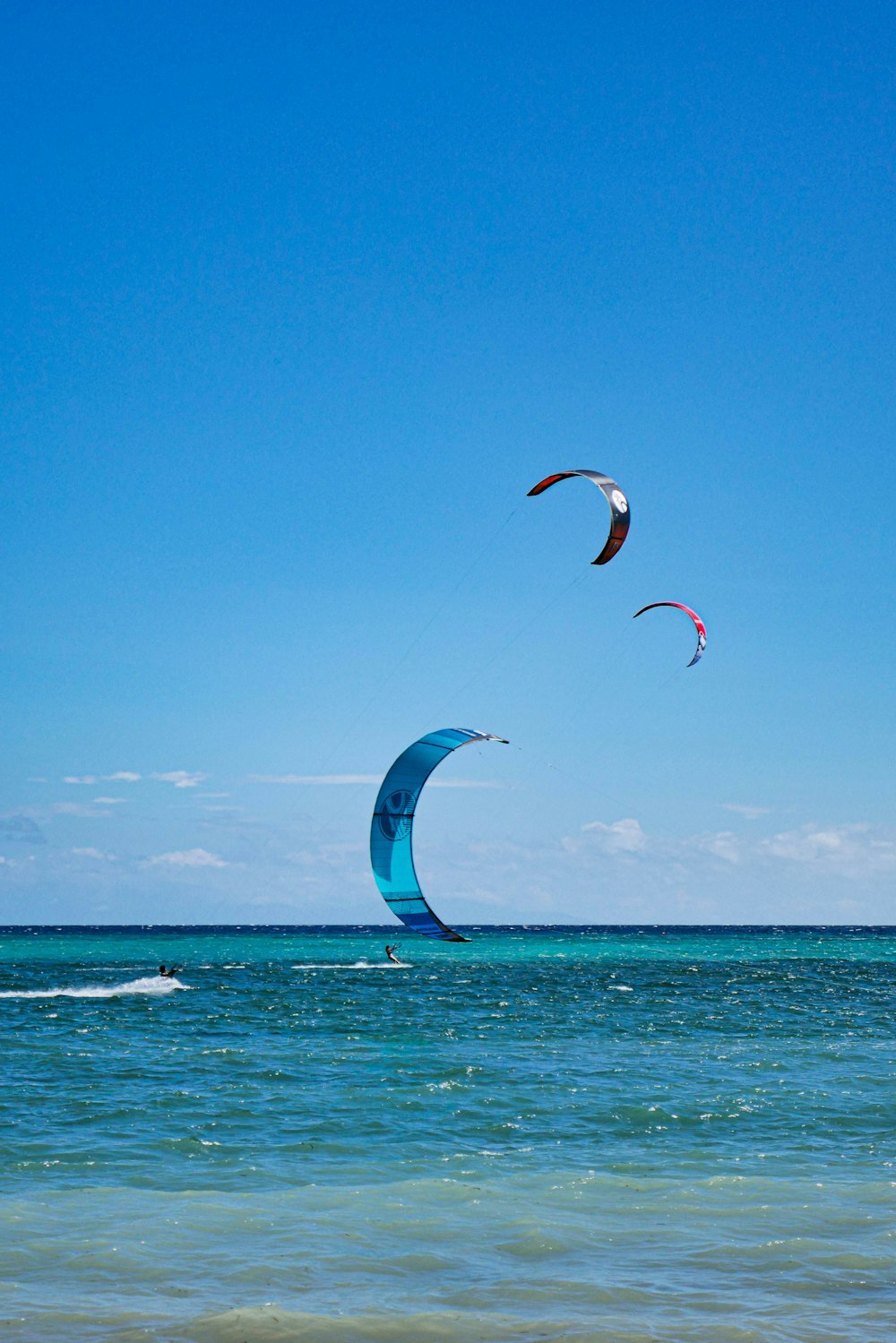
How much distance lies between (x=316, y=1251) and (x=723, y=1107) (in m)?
7.42

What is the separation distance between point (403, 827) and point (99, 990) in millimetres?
22233

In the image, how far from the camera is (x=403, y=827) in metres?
19.0

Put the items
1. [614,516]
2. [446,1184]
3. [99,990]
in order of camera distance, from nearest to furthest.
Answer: [446,1184]
[614,516]
[99,990]

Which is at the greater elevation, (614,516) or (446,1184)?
(614,516)

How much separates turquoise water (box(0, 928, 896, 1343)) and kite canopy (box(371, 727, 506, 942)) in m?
2.45

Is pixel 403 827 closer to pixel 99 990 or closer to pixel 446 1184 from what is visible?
pixel 446 1184

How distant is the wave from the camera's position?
34344 mm

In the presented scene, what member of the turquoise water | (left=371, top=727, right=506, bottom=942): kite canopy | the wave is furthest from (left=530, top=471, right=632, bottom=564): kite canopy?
the wave

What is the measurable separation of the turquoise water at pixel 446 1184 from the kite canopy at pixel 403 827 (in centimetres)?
245

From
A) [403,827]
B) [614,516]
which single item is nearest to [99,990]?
[403,827]

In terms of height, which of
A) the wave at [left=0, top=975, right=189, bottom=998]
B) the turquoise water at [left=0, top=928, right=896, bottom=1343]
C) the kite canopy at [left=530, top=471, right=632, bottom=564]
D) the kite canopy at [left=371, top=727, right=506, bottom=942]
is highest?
the kite canopy at [left=530, top=471, right=632, bottom=564]

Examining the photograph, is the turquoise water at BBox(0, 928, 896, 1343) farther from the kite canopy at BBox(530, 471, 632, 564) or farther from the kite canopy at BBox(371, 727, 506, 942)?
the kite canopy at BBox(530, 471, 632, 564)

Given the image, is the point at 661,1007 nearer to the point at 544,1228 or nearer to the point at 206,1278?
the point at 544,1228

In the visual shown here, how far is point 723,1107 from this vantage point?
15.0 meters
